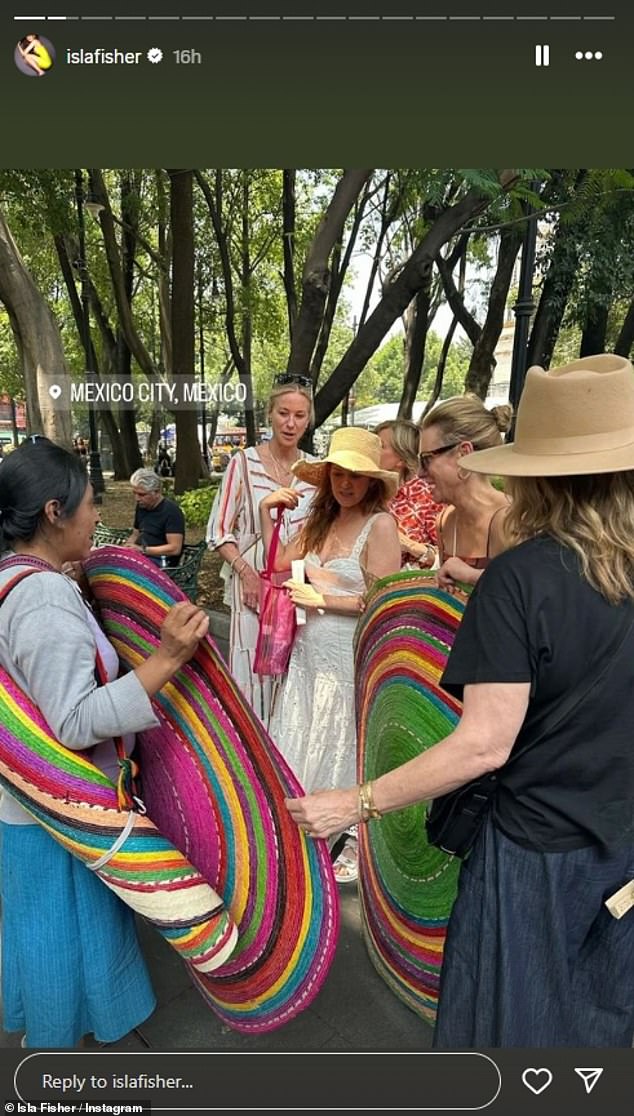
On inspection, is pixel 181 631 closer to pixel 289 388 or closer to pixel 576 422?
pixel 576 422

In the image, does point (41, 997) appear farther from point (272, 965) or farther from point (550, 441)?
point (550, 441)

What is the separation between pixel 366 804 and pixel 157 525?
356cm

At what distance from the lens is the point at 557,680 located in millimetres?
1035

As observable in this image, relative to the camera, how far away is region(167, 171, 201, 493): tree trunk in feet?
19.8

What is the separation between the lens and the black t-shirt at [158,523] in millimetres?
4488

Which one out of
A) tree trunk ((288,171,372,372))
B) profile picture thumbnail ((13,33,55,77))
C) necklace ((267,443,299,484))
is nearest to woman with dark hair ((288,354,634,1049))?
profile picture thumbnail ((13,33,55,77))

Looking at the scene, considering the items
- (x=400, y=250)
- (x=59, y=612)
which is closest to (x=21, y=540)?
(x=59, y=612)

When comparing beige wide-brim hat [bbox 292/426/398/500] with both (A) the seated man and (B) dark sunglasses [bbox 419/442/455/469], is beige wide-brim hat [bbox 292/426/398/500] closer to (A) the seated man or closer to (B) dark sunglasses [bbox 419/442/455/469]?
(B) dark sunglasses [bbox 419/442/455/469]

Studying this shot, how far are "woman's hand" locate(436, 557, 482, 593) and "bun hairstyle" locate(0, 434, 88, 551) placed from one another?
0.84 meters

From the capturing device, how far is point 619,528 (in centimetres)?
106

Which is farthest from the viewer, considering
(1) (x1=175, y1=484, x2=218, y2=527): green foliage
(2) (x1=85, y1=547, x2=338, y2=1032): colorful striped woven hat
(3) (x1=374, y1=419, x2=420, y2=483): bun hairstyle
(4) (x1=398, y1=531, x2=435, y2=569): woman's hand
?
(1) (x1=175, y1=484, x2=218, y2=527): green foliage

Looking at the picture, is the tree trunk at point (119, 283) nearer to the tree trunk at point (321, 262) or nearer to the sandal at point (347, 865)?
the tree trunk at point (321, 262)

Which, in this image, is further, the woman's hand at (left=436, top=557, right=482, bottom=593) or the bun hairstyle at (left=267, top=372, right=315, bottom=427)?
the bun hairstyle at (left=267, top=372, right=315, bottom=427)

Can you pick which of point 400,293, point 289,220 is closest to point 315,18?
point 400,293
